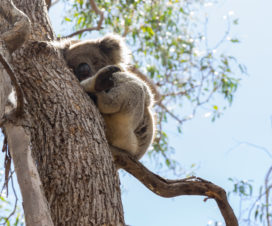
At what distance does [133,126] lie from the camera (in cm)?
359

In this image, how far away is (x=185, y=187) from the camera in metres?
3.02

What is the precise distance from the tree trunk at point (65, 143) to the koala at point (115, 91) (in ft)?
1.21

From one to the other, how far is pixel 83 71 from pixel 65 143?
1.34 metres

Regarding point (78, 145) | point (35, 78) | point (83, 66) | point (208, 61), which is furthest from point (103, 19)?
point (78, 145)

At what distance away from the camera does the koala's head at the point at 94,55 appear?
376cm

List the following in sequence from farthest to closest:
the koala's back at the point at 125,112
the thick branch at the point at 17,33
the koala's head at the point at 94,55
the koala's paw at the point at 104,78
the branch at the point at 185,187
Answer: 1. the koala's head at the point at 94,55
2. the koala's back at the point at 125,112
3. the koala's paw at the point at 104,78
4. the branch at the point at 185,187
5. the thick branch at the point at 17,33

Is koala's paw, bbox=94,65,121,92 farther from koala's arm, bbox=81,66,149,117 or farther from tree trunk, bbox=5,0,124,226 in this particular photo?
tree trunk, bbox=5,0,124,226

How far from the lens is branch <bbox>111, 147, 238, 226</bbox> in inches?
115

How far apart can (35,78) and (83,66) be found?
96 centimetres

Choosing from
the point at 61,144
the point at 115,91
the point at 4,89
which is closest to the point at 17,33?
the point at 4,89

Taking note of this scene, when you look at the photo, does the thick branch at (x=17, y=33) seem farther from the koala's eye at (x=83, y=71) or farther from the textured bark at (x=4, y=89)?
the koala's eye at (x=83, y=71)

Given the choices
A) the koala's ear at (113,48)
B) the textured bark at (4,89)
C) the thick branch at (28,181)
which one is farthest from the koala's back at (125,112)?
the thick branch at (28,181)

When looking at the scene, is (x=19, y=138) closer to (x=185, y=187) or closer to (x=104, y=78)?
(x=104, y=78)

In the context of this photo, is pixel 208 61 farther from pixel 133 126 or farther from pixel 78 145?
pixel 78 145
